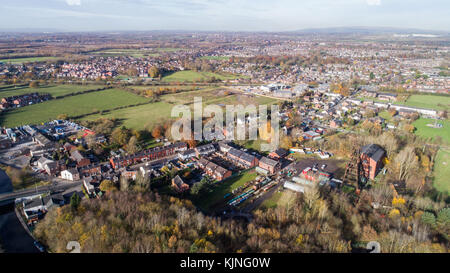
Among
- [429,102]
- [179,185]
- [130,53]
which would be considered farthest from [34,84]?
[429,102]

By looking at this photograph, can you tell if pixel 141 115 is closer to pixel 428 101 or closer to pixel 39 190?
pixel 39 190

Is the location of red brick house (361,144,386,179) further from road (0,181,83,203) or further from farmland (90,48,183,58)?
farmland (90,48,183,58)

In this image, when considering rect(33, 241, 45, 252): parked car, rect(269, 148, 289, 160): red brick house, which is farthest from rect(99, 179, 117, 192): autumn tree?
rect(269, 148, 289, 160): red brick house

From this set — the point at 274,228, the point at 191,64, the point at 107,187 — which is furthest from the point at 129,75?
the point at 274,228

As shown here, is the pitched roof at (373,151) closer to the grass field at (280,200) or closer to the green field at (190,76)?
the grass field at (280,200)

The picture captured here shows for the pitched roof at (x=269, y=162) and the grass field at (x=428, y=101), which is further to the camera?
the grass field at (x=428, y=101)

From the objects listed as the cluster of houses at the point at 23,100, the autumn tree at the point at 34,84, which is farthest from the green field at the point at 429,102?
the autumn tree at the point at 34,84
